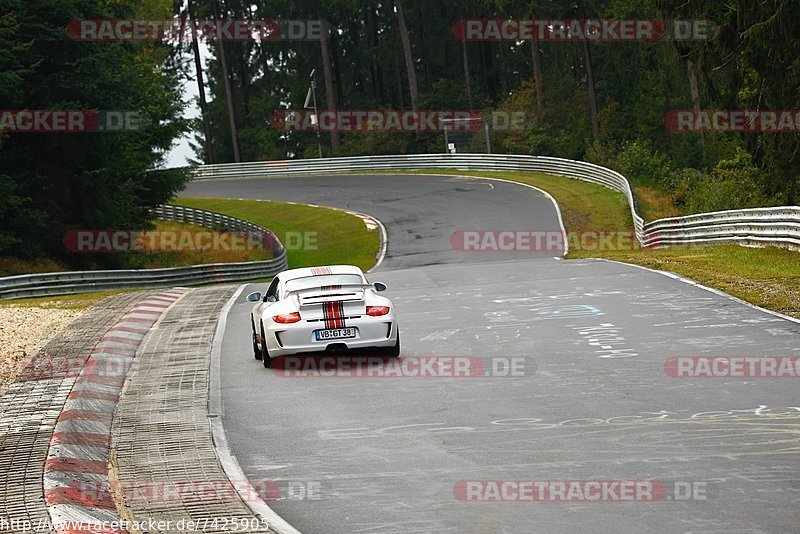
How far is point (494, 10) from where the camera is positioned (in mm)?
86250

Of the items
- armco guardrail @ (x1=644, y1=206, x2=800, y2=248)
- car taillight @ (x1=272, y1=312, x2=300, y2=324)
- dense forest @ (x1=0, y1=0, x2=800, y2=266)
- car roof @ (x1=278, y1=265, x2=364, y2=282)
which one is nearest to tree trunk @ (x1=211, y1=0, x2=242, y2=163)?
dense forest @ (x1=0, y1=0, x2=800, y2=266)

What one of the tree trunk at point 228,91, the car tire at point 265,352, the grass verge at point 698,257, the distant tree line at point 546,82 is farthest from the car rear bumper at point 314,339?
the tree trunk at point 228,91

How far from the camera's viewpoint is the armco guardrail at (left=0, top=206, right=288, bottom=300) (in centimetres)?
2984

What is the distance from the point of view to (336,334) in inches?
582

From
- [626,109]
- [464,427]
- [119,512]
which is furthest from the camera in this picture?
[626,109]

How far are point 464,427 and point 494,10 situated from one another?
78854 millimetres

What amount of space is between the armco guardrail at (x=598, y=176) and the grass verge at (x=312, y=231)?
1072cm

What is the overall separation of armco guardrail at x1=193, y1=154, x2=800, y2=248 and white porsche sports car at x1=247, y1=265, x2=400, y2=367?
586 inches

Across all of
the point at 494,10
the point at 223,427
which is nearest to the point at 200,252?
the point at 223,427

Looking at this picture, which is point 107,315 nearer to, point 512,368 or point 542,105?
point 512,368

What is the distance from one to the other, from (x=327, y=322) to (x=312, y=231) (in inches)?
1519

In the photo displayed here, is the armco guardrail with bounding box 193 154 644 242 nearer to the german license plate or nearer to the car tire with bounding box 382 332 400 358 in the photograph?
the car tire with bounding box 382 332 400 358

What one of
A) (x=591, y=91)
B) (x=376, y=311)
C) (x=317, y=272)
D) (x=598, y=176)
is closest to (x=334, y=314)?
(x=376, y=311)

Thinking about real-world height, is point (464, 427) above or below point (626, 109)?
below
